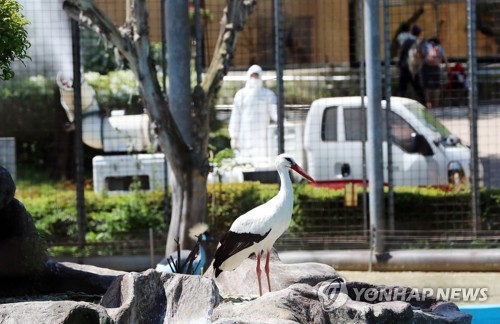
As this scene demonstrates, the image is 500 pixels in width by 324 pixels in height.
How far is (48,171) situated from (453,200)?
5.06 meters

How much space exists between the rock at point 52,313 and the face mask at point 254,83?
703cm

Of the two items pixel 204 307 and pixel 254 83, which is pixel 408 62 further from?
pixel 204 307

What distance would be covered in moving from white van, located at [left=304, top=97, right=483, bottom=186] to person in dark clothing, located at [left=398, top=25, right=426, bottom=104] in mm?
971

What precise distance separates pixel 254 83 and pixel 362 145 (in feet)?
5.04

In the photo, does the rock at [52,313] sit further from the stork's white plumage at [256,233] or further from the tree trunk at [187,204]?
the tree trunk at [187,204]

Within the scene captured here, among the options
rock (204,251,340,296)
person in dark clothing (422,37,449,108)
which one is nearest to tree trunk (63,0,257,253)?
rock (204,251,340,296)

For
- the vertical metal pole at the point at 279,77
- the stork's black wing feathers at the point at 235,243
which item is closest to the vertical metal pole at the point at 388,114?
the vertical metal pole at the point at 279,77

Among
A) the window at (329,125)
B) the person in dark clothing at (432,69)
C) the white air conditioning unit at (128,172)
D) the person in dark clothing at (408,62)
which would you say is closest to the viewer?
the window at (329,125)

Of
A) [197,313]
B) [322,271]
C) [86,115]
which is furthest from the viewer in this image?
[86,115]

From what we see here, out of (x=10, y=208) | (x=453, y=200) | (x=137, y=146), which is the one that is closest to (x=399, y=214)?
(x=453, y=200)

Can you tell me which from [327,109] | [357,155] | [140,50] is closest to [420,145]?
[357,155]

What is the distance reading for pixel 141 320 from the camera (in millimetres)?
6855

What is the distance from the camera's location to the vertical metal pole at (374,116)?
12008mm

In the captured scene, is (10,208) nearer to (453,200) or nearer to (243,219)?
(243,219)
